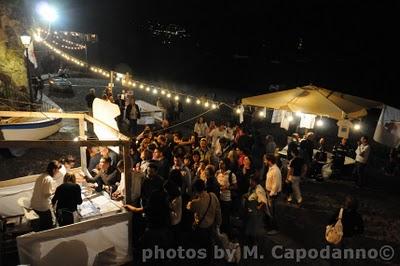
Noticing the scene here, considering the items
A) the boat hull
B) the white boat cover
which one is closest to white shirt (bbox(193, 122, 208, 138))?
the boat hull

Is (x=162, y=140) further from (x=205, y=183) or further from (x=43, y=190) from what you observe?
(x=43, y=190)

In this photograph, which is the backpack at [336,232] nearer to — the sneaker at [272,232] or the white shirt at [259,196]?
the white shirt at [259,196]

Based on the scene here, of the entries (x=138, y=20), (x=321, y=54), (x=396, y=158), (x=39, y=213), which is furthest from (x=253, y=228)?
(x=138, y=20)

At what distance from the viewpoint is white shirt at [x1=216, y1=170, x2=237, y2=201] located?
305 inches

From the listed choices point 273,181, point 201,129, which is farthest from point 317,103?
point 201,129

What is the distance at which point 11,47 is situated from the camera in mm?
16344

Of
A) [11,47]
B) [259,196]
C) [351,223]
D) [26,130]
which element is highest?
[11,47]

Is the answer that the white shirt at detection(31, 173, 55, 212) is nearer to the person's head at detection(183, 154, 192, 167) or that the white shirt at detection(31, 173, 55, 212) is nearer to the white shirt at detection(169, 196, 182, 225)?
the white shirt at detection(169, 196, 182, 225)

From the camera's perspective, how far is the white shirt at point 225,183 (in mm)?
7746

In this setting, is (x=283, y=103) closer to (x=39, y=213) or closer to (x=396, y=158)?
(x=396, y=158)

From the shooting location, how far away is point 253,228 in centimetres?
709

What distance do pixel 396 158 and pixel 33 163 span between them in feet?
43.0

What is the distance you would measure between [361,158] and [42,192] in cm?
932

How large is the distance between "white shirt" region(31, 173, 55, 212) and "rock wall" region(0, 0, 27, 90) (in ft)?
35.9
